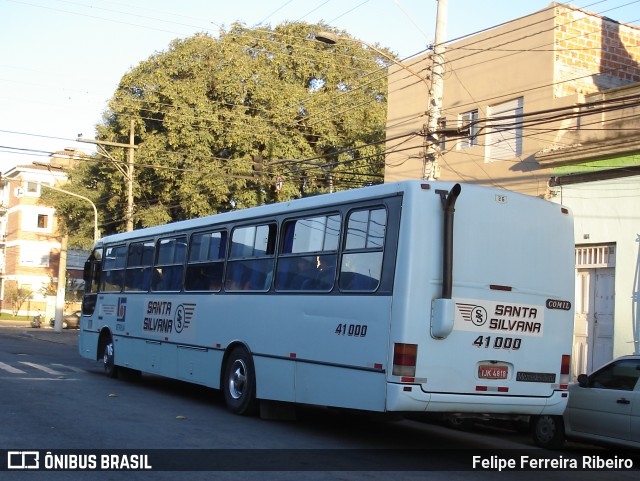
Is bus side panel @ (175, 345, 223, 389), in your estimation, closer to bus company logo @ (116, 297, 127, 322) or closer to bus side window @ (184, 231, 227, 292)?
bus side window @ (184, 231, 227, 292)

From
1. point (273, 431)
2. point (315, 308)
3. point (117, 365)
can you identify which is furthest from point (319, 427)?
point (117, 365)

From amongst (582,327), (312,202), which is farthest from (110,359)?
(582,327)

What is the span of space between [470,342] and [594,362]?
8.61 m

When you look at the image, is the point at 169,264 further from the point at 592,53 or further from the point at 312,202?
the point at 592,53

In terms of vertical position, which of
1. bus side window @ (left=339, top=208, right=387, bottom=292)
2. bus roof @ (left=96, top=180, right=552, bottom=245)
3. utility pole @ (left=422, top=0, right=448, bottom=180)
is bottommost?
bus side window @ (left=339, top=208, right=387, bottom=292)

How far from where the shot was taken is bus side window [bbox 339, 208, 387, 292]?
379 inches

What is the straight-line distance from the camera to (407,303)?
29.6 feet

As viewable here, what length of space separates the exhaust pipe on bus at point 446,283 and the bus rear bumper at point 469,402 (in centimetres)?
68

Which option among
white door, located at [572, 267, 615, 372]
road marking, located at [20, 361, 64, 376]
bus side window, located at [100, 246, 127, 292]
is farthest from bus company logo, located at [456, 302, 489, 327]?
road marking, located at [20, 361, 64, 376]

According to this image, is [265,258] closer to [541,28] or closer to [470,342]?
[470,342]

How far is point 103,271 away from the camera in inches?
747

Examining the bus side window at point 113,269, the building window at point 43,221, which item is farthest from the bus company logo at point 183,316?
the building window at point 43,221

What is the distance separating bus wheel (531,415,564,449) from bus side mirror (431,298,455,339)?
2.92 metres

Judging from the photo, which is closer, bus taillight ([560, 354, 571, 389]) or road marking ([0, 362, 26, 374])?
bus taillight ([560, 354, 571, 389])
